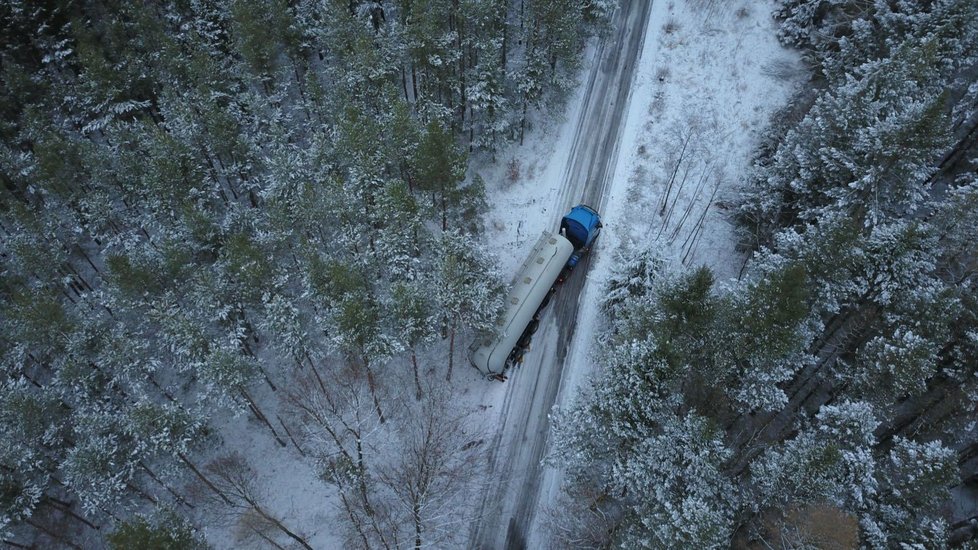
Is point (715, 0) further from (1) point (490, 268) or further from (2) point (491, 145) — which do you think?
(1) point (490, 268)

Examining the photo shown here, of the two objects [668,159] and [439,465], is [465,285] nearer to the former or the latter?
[439,465]

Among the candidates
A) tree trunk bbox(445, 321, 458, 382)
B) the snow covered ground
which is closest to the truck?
tree trunk bbox(445, 321, 458, 382)

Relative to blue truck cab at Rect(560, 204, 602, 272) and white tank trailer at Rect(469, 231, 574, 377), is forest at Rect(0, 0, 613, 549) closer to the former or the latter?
white tank trailer at Rect(469, 231, 574, 377)

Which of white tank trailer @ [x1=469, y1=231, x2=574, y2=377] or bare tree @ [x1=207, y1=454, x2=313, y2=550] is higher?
white tank trailer @ [x1=469, y1=231, x2=574, y2=377]

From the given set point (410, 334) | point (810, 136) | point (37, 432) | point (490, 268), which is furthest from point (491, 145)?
point (37, 432)

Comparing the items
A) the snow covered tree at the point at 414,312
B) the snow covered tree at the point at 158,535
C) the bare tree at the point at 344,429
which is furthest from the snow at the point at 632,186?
the snow covered tree at the point at 158,535

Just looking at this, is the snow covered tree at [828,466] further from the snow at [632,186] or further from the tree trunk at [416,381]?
the tree trunk at [416,381]
